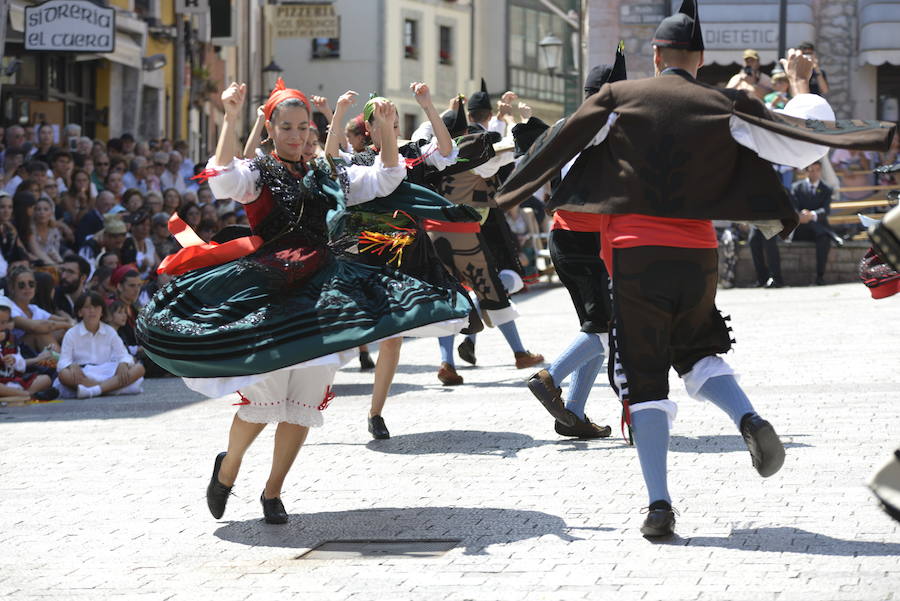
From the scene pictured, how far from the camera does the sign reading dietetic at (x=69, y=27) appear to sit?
1767 cm

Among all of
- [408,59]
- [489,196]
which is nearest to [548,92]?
[408,59]

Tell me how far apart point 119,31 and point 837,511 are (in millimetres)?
21999

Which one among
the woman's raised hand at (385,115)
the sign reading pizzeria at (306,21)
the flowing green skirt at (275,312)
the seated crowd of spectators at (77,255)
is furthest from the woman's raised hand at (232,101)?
the sign reading pizzeria at (306,21)


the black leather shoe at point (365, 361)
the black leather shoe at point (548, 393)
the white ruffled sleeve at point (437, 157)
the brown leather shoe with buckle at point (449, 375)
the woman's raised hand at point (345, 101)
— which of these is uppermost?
the woman's raised hand at point (345, 101)

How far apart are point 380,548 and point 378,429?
2.71 meters

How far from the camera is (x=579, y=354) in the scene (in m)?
8.36

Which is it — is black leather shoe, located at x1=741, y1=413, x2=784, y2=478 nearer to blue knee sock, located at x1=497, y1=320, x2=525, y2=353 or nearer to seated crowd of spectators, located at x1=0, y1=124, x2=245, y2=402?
Result: blue knee sock, located at x1=497, y1=320, x2=525, y2=353

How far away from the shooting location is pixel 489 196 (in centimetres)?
1131

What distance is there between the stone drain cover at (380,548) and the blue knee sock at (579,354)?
2368mm

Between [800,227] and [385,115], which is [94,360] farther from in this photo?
[800,227]

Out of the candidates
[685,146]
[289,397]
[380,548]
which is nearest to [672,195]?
[685,146]

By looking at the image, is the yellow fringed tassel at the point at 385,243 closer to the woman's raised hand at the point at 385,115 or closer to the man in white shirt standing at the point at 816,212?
the woman's raised hand at the point at 385,115

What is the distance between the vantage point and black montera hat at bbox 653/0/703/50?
6160mm

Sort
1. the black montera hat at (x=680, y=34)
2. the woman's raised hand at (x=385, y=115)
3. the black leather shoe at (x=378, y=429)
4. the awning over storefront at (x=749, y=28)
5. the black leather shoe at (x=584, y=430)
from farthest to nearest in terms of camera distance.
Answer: the awning over storefront at (x=749, y=28)
the black leather shoe at (x=378, y=429)
the black leather shoe at (x=584, y=430)
the woman's raised hand at (x=385, y=115)
the black montera hat at (x=680, y=34)
